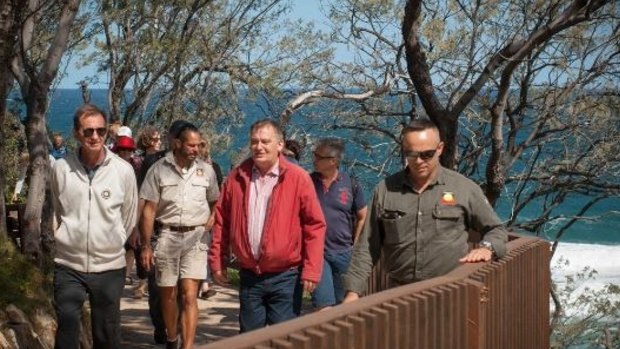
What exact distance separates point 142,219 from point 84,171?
1.59 metres

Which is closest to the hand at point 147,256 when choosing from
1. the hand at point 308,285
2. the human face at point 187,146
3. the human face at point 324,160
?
the human face at point 187,146

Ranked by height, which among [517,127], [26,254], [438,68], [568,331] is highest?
[438,68]

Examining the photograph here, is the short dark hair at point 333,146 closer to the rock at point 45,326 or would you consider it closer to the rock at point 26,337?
the rock at point 45,326

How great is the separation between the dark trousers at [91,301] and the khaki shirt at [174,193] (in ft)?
4.92

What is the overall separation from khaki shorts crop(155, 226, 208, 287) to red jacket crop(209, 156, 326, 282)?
155cm

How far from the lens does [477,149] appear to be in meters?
17.7

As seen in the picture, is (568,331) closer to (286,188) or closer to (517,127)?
(517,127)

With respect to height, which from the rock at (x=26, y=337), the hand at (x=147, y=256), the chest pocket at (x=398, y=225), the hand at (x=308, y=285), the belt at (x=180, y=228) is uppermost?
the chest pocket at (x=398, y=225)

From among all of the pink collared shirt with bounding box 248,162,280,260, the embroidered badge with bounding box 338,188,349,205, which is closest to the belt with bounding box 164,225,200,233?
the embroidered badge with bounding box 338,188,349,205

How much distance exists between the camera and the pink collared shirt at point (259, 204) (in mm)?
6438

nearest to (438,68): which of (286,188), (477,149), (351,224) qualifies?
(477,149)

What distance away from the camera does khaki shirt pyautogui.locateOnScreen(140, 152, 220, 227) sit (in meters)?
8.07

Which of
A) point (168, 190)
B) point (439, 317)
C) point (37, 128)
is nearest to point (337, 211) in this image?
point (168, 190)

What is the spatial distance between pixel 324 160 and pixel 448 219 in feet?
10.1
